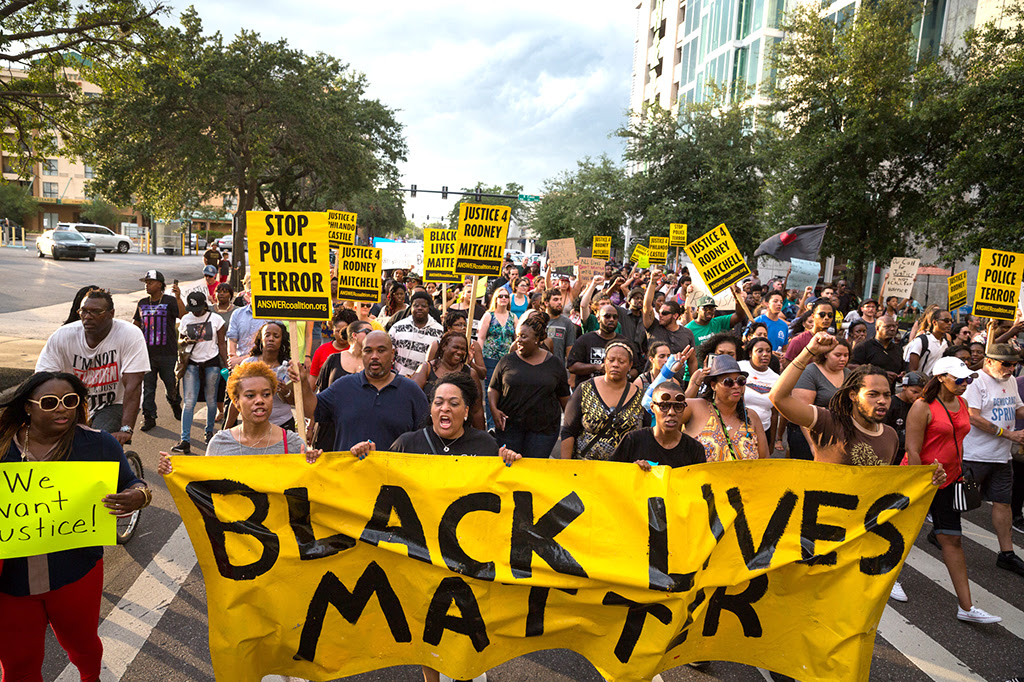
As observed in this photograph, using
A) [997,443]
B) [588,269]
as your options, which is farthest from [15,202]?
[997,443]

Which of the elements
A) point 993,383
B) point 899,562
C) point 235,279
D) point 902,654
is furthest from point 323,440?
point 235,279

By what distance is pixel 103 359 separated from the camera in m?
5.21

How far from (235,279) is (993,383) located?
27577 mm

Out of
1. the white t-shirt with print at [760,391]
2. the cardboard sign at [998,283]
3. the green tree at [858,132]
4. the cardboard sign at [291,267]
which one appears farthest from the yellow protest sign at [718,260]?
the green tree at [858,132]

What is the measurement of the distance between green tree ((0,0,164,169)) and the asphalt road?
6.61 meters

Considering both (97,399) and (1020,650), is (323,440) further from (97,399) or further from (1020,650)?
(1020,650)

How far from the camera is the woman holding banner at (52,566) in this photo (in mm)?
3221

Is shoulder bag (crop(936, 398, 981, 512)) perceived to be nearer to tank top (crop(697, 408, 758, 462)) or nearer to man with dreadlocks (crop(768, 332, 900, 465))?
man with dreadlocks (crop(768, 332, 900, 465))

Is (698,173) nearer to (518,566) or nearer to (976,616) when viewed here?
(976,616)

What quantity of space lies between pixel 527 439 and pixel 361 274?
4266 mm

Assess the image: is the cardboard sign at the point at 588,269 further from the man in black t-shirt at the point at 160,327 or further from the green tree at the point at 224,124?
the green tree at the point at 224,124

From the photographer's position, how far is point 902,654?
15.3 feet

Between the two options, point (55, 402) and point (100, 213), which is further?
point (100, 213)

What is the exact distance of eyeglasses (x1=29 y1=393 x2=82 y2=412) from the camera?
338cm
